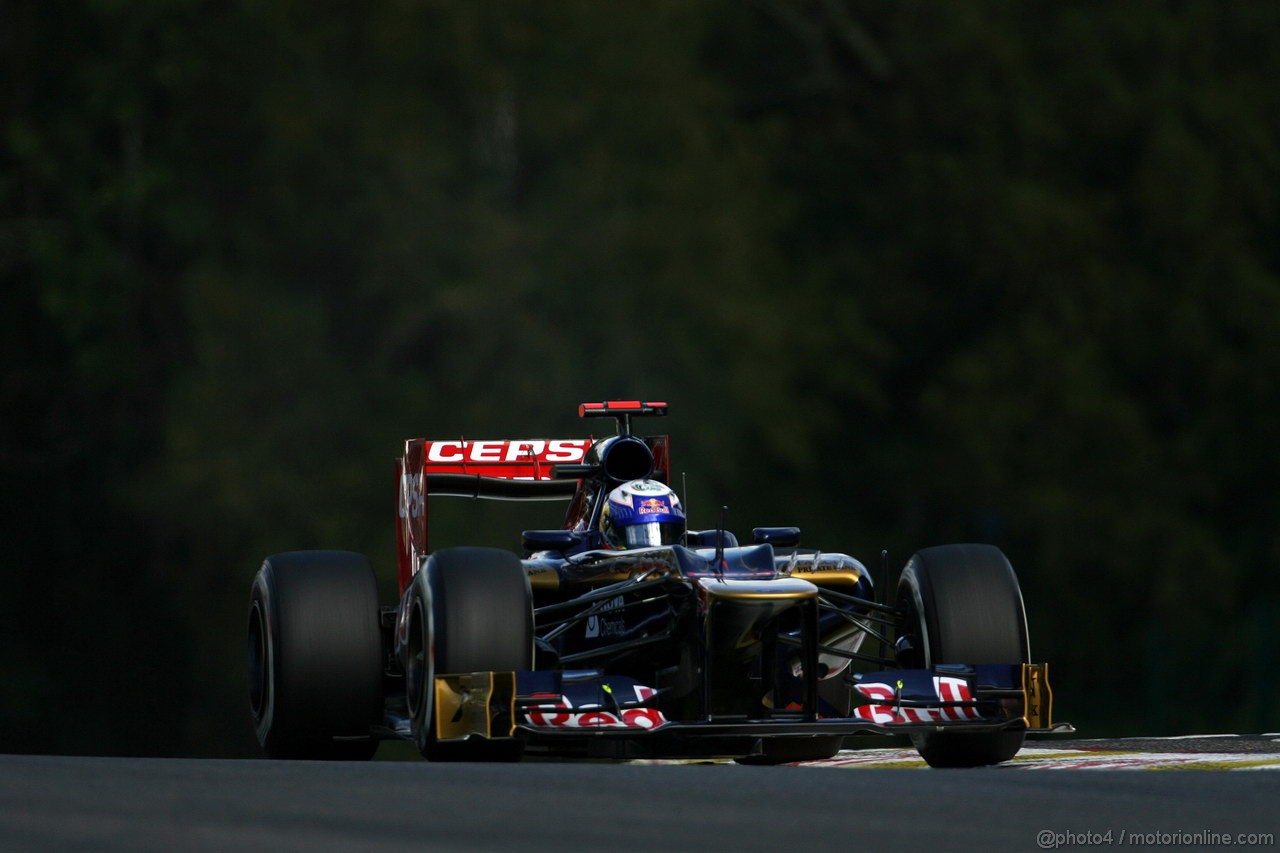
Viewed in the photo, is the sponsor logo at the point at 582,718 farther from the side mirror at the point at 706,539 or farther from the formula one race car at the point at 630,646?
the side mirror at the point at 706,539

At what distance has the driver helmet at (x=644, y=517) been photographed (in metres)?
11.7

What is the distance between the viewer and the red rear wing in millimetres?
12898

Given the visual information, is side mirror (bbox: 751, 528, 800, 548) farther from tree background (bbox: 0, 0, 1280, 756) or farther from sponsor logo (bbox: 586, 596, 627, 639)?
tree background (bbox: 0, 0, 1280, 756)

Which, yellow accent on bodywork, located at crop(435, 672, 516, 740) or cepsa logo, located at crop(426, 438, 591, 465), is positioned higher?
cepsa logo, located at crop(426, 438, 591, 465)

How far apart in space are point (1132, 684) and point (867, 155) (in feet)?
26.4

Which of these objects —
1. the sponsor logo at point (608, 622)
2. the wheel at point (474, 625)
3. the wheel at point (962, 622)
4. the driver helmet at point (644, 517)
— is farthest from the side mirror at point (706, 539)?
the wheel at point (474, 625)

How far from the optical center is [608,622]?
1152 cm

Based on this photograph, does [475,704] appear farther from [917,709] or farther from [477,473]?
[477,473]

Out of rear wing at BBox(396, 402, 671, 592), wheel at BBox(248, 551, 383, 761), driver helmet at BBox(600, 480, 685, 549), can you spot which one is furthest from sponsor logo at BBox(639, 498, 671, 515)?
wheel at BBox(248, 551, 383, 761)

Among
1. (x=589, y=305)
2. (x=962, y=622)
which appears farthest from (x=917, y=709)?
(x=589, y=305)

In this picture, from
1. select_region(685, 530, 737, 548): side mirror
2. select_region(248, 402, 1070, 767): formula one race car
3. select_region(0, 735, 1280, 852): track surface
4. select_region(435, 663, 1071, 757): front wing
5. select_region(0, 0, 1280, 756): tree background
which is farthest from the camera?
select_region(0, 0, 1280, 756): tree background

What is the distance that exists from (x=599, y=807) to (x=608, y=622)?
4.33 metres

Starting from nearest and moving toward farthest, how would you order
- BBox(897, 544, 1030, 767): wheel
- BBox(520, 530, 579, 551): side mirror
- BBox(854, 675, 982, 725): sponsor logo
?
BBox(854, 675, 982, 725): sponsor logo → BBox(897, 544, 1030, 767): wheel → BBox(520, 530, 579, 551): side mirror

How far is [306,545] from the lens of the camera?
3000cm
